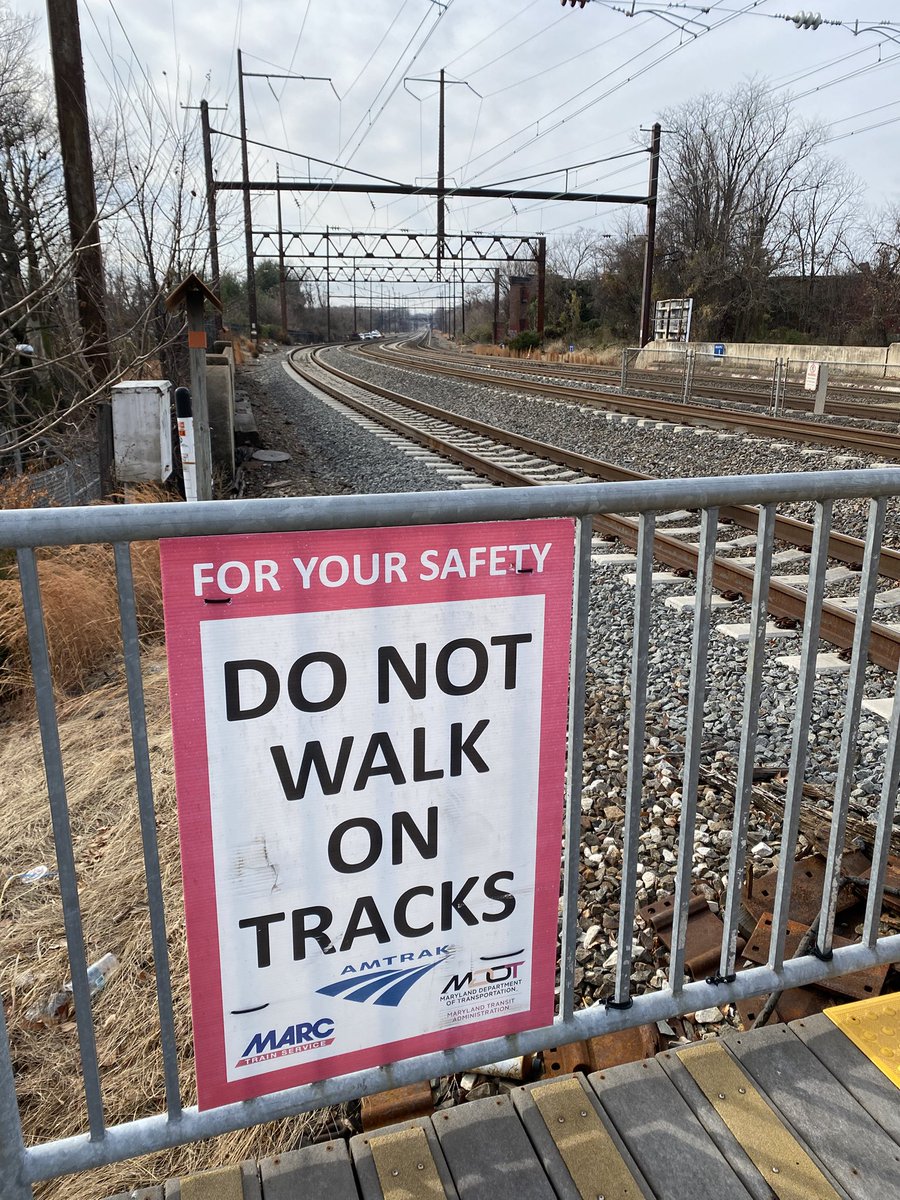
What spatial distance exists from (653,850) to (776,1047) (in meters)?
1.19

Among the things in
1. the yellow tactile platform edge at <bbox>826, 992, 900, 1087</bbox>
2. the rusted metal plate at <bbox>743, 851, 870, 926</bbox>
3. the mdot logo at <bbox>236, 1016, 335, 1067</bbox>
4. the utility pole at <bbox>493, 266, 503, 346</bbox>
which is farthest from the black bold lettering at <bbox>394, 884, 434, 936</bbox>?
the utility pole at <bbox>493, 266, 503, 346</bbox>

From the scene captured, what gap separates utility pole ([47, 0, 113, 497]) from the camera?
369 inches

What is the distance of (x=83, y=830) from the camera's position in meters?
3.96

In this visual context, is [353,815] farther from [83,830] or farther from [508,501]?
[83,830]

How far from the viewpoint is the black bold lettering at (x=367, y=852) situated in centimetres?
174

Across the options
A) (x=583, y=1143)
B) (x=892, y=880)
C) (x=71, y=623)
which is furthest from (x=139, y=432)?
(x=583, y=1143)

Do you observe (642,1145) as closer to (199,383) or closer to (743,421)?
(199,383)

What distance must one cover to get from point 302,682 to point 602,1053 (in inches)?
63.1

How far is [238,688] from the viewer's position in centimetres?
161

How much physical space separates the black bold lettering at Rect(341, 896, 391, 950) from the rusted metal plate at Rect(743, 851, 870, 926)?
1.61m

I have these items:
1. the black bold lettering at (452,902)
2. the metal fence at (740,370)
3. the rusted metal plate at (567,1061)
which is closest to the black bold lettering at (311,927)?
the black bold lettering at (452,902)

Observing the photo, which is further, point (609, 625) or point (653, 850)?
point (609, 625)

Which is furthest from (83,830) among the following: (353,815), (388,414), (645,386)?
(645,386)

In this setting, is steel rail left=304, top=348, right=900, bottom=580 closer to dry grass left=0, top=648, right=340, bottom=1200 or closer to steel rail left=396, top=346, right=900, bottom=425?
dry grass left=0, top=648, right=340, bottom=1200
